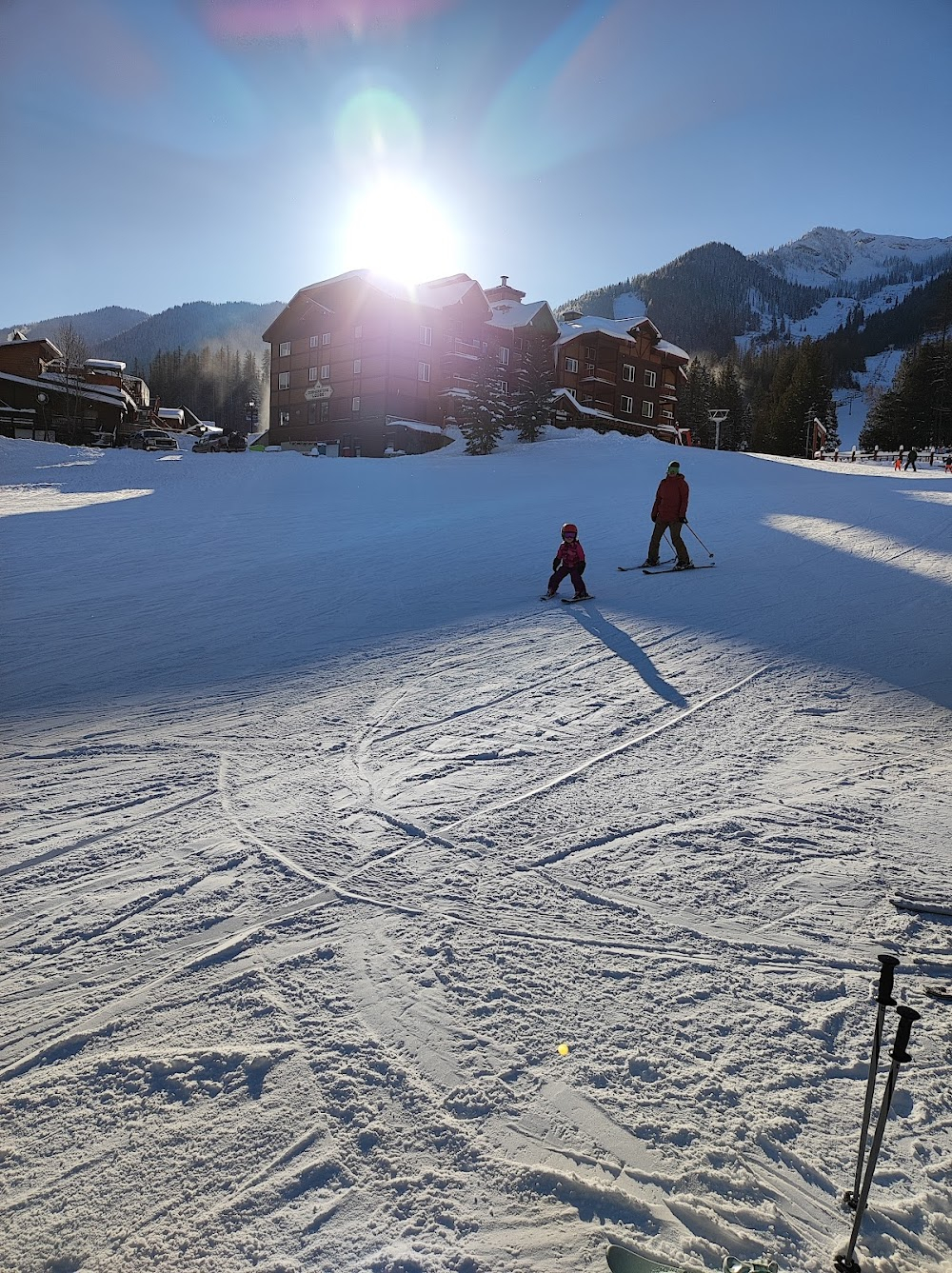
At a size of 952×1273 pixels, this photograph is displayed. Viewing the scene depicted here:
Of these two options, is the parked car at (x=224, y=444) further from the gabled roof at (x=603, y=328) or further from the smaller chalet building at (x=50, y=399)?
the gabled roof at (x=603, y=328)

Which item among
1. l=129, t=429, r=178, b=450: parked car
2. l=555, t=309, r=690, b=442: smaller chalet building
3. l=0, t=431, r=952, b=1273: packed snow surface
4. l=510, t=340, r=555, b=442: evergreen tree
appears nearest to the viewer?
l=0, t=431, r=952, b=1273: packed snow surface

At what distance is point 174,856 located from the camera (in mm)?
3822

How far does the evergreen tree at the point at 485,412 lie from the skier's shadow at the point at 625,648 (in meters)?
25.5

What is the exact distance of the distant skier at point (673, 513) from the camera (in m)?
11.4

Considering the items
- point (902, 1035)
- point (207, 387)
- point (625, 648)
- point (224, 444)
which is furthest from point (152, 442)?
point (207, 387)

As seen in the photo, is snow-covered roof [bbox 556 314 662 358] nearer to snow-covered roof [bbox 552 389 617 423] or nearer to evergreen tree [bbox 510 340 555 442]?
snow-covered roof [bbox 552 389 617 423]

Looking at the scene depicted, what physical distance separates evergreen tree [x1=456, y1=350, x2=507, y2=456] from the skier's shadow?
2549 centimetres

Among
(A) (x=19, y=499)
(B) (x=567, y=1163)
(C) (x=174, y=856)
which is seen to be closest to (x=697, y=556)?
(C) (x=174, y=856)

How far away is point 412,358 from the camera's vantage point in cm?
4172

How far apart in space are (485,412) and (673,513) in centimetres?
2398

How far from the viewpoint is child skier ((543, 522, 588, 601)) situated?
383 inches

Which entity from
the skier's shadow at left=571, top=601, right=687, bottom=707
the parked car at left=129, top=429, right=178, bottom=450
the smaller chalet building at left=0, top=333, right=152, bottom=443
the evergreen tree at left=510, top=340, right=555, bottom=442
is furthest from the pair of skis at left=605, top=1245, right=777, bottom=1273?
the smaller chalet building at left=0, top=333, right=152, bottom=443

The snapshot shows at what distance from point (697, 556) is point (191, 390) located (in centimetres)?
11334

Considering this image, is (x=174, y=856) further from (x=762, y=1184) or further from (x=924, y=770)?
(x=924, y=770)
